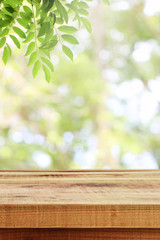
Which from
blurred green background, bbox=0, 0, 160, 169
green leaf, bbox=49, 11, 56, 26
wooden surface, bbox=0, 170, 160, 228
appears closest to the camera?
wooden surface, bbox=0, 170, 160, 228

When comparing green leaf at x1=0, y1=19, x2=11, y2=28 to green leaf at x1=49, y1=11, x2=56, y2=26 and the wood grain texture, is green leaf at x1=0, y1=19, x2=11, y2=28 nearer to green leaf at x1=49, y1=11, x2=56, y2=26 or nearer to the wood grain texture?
green leaf at x1=49, y1=11, x2=56, y2=26

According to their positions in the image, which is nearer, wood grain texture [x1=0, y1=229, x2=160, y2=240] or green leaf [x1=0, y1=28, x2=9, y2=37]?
wood grain texture [x1=0, y1=229, x2=160, y2=240]

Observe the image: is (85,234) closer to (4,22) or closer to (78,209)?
(78,209)

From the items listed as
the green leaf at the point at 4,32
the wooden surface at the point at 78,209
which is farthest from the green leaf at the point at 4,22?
the wooden surface at the point at 78,209

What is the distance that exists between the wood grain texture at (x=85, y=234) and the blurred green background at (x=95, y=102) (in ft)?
13.1

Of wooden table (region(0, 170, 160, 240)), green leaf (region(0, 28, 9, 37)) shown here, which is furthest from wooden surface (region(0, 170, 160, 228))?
green leaf (region(0, 28, 9, 37))

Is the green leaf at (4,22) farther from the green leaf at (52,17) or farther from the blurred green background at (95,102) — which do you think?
the blurred green background at (95,102)

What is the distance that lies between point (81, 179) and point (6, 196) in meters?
0.18

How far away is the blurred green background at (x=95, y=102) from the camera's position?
4.52m

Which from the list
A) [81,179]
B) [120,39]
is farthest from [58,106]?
[81,179]

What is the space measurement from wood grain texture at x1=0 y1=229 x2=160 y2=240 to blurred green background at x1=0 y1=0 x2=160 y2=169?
3996mm

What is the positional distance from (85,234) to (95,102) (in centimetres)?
427

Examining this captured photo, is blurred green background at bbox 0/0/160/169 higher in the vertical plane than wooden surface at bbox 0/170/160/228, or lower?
higher

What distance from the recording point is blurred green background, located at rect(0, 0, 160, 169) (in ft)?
14.8
